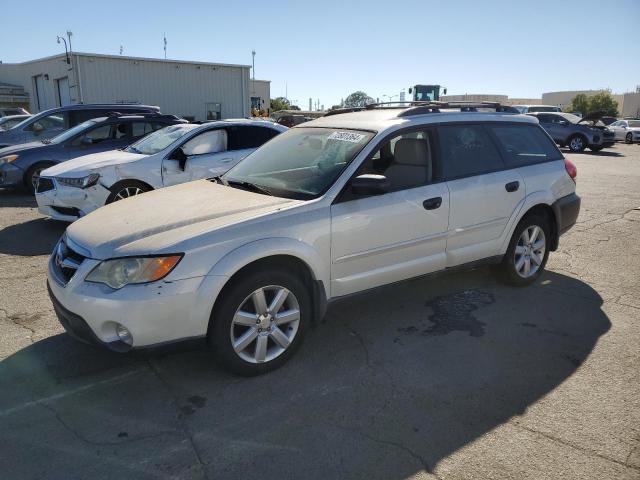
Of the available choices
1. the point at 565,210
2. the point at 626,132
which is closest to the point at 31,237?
the point at 565,210

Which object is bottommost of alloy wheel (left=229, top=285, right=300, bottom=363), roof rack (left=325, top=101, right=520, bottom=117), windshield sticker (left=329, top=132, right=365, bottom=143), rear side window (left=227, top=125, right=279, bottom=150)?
alloy wheel (left=229, top=285, right=300, bottom=363)

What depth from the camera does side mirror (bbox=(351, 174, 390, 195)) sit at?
11.5ft

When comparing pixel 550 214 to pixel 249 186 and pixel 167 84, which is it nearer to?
pixel 249 186

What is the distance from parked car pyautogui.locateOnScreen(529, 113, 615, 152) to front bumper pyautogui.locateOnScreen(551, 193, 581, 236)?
58.5 ft

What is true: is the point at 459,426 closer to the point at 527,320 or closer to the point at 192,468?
the point at 192,468

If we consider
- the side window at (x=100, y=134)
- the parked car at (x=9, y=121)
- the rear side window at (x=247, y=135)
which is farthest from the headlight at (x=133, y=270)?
the parked car at (x=9, y=121)

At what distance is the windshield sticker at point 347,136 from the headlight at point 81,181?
13.3ft

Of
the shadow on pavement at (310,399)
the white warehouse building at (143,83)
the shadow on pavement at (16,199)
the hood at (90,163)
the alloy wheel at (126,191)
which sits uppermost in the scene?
the white warehouse building at (143,83)

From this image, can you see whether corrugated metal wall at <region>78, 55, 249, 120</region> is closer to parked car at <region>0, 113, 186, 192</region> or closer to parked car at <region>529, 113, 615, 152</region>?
parked car at <region>0, 113, 186, 192</region>

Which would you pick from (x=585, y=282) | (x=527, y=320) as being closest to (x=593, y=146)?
(x=585, y=282)

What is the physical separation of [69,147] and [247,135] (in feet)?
12.3

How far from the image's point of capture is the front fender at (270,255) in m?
3.01

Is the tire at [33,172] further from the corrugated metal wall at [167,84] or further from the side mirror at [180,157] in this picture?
the corrugated metal wall at [167,84]

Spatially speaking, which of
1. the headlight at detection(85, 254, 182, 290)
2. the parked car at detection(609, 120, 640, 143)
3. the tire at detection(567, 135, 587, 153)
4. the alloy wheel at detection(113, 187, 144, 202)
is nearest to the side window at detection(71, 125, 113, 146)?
→ the alloy wheel at detection(113, 187, 144, 202)
